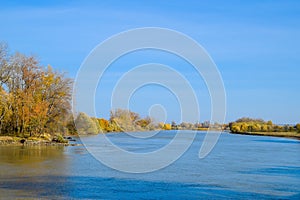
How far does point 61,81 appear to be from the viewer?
143 feet

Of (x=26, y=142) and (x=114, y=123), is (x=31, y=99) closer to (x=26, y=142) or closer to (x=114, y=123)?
(x=26, y=142)

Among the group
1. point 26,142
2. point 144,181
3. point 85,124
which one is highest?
point 85,124

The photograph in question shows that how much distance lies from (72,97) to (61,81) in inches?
80.5

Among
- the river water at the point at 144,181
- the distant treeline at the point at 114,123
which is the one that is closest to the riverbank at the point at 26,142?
the distant treeline at the point at 114,123

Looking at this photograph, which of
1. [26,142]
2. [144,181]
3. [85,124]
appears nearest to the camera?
[144,181]

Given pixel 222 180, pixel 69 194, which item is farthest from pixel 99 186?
pixel 222 180

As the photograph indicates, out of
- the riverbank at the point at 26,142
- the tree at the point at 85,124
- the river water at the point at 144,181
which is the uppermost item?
the tree at the point at 85,124

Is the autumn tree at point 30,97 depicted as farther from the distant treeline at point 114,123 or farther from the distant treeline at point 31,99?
the distant treeline at point 114,123

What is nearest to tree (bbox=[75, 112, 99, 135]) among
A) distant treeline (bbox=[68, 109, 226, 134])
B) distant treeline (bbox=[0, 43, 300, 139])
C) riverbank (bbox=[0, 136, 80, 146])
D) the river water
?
distant treeline (bbox=[68, 109, 226, 134])

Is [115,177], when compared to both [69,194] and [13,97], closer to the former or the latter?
[69,194]

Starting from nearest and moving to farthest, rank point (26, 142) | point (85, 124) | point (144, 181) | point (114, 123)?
point (144, 181) < point (26, 142) < point (85, 124) < point (114, 123)

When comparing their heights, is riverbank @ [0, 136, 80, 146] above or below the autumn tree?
below

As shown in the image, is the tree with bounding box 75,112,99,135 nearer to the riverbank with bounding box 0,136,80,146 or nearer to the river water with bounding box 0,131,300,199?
the riverbank with bounding box 0,136,80,146

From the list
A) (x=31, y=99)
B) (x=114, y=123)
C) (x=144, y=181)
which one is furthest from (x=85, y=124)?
(x=144, y=181)
